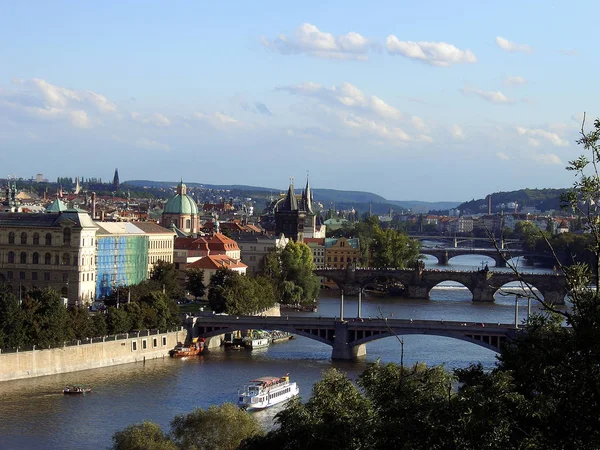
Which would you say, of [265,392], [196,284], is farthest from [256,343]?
[196,284]

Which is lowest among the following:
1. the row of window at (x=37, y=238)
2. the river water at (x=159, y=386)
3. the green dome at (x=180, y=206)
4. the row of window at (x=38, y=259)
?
the river water at (x=159, y=386)

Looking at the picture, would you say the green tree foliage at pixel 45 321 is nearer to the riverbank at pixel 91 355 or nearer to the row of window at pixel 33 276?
the riverbank at pixel 91 355

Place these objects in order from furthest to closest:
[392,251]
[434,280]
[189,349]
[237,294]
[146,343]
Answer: [392,251], [434,280], [237,294], [189,349], [146,343]

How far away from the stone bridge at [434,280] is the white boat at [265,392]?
38298 millimetres

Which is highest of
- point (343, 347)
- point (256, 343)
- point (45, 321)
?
point (45, 321)

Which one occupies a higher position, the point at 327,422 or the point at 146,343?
the point at 327,422

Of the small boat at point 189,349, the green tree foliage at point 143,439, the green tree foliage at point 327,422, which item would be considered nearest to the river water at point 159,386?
the small boat at point 189,349

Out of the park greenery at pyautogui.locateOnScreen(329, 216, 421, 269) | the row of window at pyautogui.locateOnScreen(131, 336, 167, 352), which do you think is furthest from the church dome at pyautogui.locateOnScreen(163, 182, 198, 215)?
the row of window at pyautogui.locateOnScreen(131, 336, 167, 352)

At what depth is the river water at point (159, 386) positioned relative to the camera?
32656mm

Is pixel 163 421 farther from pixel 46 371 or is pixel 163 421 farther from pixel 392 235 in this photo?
pixel 392 235

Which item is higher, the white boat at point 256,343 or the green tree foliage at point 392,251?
the green tree foliage at point 392,251

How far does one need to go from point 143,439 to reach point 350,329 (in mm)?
21503

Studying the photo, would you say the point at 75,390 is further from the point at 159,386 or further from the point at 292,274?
the point at 292,274

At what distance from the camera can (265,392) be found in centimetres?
3775
